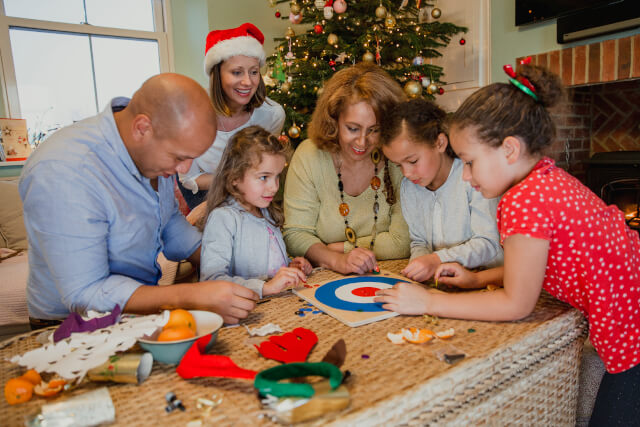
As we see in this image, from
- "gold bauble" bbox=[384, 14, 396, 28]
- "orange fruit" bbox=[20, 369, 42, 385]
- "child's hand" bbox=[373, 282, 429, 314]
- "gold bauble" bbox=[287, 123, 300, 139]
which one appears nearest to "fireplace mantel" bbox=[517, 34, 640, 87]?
"gold bauble" bbox=[384, 14, 396, 28]

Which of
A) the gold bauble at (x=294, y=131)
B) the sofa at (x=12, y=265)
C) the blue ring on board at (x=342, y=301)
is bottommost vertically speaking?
the sofa at (x=12, y=265)

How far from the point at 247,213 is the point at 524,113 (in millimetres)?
841

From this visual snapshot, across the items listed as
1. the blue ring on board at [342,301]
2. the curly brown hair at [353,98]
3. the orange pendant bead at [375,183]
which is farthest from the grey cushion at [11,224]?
the blue ring on board at [342,301]

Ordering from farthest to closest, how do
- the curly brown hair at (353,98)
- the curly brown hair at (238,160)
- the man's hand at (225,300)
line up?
the curly brown hair at (353,98) < the curly brown hair at (238,160) < the man's hand at (225,300)

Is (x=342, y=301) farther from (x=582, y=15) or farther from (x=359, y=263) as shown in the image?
(x=582, y=15)

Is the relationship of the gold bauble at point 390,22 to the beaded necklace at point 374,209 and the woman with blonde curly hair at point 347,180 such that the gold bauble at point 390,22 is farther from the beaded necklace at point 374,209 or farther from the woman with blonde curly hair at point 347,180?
the beaded necklace at point 374,209

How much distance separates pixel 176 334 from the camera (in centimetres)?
75

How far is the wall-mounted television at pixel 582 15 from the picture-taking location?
2805 mm

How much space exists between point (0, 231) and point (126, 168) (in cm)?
245

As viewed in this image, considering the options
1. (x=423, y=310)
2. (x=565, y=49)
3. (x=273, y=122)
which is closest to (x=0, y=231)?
(x=273, y=122)

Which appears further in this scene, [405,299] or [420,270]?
[420,270]

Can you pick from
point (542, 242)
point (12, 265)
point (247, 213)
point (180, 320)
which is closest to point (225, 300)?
point (180, 320)

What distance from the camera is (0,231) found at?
2.87 meters

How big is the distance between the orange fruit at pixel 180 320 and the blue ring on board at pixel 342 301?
0.33 metres
